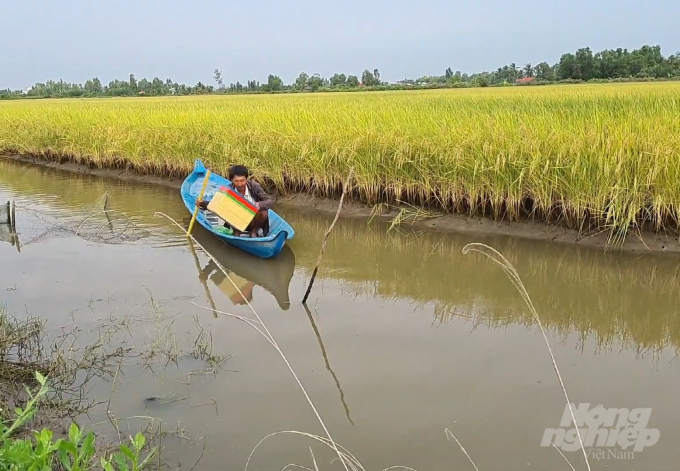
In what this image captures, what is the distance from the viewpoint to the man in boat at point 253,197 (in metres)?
5.89

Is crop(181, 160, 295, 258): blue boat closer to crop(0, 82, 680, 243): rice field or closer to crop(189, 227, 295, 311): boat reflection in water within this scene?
crop(189, 227, 295, 311): boat reflection in water

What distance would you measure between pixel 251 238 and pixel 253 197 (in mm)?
767

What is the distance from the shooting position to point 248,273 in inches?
215

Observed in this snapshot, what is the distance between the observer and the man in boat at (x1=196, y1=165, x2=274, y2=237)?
19.3 ft

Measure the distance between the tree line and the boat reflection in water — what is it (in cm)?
3866

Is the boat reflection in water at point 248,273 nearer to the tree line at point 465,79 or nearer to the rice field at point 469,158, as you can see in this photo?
the rice field at point 469,158

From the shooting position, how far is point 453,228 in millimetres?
6547

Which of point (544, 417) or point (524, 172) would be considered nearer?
point (544, 417)

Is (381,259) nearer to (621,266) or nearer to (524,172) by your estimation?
(524,172)

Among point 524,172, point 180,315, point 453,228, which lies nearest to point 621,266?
point 524,172

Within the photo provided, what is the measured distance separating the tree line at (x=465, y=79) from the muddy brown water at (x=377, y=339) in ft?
125

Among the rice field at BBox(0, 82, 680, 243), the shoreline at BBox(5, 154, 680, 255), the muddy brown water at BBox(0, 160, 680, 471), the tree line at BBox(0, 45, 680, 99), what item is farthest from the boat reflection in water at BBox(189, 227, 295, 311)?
the tree line at BBox(0, 45, 680, 99)

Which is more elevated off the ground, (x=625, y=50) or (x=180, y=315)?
(x=625, y=50)

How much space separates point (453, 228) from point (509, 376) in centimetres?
334
